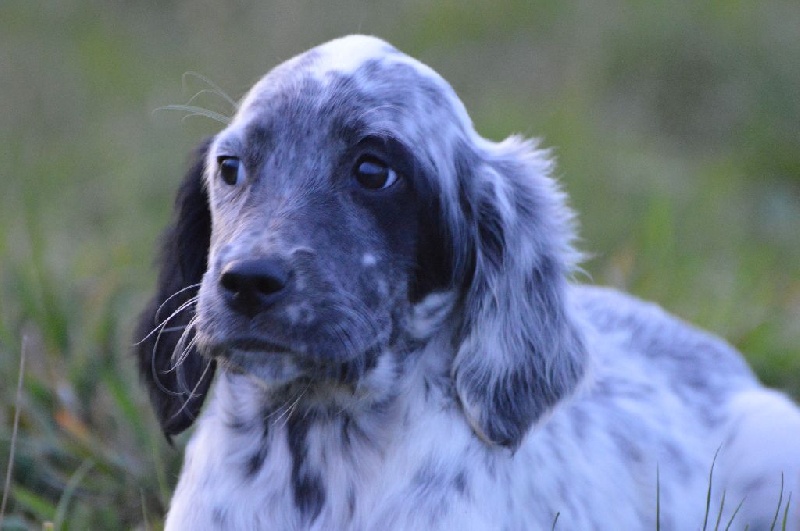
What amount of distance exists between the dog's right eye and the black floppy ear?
37cm

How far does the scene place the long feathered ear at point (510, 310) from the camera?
3.44 m

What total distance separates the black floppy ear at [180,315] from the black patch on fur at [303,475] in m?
0.45

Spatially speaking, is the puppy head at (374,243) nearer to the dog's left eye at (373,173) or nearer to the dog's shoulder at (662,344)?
the dog's left eye at (373,173)

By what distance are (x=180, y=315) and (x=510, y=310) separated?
109 cm

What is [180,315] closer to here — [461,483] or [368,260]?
[368,260]

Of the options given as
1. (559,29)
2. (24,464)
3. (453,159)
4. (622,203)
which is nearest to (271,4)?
(559,29)

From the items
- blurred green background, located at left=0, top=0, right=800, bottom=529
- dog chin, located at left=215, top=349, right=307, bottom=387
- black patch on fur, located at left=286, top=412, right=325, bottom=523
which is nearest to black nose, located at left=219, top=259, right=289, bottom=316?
dog chin, located at left=215, top=349, right=307, bottom=387

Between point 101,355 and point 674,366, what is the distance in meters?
2.44

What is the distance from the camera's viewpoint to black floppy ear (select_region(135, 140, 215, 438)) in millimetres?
3852

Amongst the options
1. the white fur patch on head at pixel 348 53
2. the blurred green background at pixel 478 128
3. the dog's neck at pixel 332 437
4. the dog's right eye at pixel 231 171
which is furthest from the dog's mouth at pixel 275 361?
the blurred green background at pixel 478 128

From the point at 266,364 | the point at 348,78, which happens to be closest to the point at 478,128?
the point at 348,78

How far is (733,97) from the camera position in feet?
32.0

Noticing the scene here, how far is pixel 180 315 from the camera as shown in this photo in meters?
3.89

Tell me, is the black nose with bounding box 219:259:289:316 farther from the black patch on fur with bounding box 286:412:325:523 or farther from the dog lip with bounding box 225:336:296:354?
the black patch on fur with bounding box 286:412:325:523
